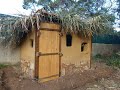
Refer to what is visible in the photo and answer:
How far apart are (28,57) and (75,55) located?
220cm

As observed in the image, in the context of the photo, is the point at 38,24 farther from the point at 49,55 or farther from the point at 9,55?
the point at 9,55

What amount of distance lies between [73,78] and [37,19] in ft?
9.64

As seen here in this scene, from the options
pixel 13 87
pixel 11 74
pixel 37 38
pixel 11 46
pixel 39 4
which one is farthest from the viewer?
pixel 39 4

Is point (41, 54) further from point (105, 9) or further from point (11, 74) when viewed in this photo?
point (105, 9)

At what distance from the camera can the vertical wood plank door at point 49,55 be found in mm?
7844

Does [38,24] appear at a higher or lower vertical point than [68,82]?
higher

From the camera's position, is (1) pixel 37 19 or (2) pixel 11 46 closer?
(1) pixel 37 19

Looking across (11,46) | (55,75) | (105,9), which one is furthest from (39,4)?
(55,75)

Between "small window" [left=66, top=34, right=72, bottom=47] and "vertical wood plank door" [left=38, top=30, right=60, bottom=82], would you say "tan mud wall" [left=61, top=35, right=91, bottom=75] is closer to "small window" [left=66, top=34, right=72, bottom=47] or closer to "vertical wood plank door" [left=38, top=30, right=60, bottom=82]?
"small window" [left=66, top=34, right=72, bottom=47]

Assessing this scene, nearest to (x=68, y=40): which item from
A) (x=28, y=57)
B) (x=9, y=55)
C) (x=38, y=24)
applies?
(x=28, y=57)

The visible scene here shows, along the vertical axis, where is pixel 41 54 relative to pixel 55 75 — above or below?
above

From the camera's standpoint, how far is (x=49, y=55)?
8.12 metres

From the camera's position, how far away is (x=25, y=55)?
28.1 ft

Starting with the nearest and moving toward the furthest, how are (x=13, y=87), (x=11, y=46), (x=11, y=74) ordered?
(x=13, y=87)
(x=11, y=74)
(x=11, y=46)
